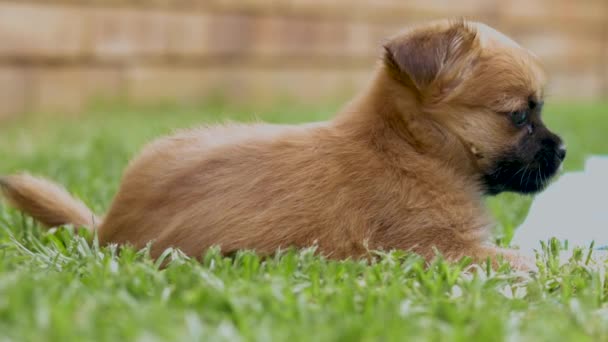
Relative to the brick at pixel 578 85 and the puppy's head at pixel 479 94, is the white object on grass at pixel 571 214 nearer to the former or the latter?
the puppy's head at pixel 479 94

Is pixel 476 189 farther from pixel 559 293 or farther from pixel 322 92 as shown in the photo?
pixel 322 92

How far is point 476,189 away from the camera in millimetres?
3277

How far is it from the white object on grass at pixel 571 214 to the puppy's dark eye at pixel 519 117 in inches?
15.9

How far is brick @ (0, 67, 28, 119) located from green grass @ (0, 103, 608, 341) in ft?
13.5

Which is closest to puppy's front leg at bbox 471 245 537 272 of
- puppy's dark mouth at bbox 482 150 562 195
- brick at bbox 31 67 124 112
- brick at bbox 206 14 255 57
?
puppy's dark mouth at bbox 482 150 562 195

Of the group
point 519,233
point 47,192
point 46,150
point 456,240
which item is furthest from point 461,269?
point 46,150

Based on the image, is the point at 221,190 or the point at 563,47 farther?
the point at 563,47

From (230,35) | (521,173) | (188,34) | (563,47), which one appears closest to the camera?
(521,173)

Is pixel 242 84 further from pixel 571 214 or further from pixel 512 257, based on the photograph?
pixel 512 257

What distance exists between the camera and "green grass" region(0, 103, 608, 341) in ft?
6.40

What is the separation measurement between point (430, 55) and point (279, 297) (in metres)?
1.23

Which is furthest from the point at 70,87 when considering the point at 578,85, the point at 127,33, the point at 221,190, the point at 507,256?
the point at 578,85

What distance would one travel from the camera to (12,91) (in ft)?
24.4

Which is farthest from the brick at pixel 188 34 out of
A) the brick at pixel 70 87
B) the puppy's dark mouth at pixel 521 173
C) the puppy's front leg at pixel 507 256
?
the puppy's front leg at pixel 507 256
